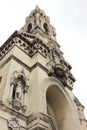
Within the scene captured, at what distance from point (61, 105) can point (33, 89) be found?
3594 millimetres

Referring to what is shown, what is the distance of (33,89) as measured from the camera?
497 inches

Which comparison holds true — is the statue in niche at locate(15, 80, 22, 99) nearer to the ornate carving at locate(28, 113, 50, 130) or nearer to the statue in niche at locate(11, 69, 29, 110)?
the statue in niche at locate(11, 69, 29, 110)

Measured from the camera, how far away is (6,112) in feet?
33.2

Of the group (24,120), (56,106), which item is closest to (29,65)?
(56,106)

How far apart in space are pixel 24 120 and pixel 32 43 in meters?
7.30

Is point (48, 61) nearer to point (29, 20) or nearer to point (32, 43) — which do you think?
point (32, 43)

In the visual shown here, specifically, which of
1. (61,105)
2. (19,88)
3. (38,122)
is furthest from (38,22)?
(38,122)

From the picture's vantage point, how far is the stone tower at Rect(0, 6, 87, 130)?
10633mm

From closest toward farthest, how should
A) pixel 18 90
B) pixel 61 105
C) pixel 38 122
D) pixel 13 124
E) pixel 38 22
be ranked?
pixel 13 124, pixel 38 122, pixel 18 90, pixel 61 105, pixel 38 22

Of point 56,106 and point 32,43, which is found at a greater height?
point 32,43

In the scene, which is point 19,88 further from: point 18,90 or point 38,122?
point 38,122

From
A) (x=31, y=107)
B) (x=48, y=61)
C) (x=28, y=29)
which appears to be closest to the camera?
(x=31, y=107)

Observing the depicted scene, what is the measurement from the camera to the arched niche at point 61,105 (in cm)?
1429

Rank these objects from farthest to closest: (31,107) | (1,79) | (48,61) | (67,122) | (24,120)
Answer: (48,61), (67,122), (1,79), (31,107), (24,120)
